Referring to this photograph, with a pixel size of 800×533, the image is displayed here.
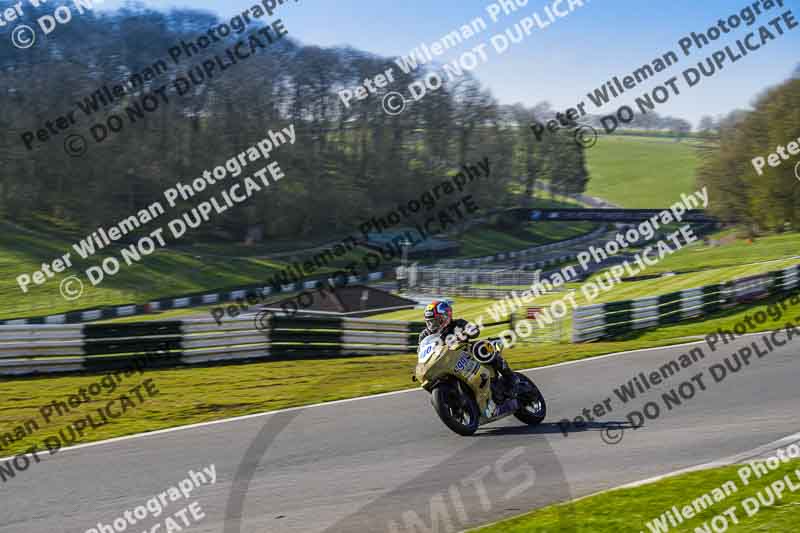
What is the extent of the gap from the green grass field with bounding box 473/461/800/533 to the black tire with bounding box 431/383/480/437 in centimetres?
242

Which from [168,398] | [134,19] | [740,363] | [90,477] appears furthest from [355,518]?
[134,19]

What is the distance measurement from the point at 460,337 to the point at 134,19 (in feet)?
260

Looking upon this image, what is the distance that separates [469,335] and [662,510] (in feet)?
11.1

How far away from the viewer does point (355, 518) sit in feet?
21.2

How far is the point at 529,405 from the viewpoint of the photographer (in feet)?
31.3
